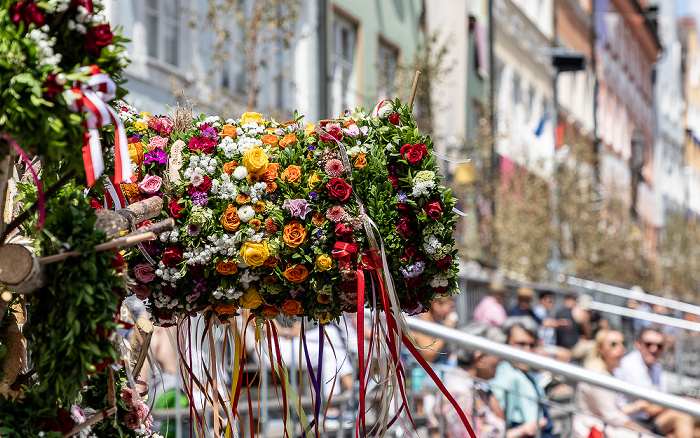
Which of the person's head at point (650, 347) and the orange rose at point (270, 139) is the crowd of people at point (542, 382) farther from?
the orange rose at point (270, 139)

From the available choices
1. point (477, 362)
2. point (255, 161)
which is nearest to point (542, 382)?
point (477, 362)

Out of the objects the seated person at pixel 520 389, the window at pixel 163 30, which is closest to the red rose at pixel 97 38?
the seated person at pixel 520 389

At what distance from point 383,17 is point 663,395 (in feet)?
36.6

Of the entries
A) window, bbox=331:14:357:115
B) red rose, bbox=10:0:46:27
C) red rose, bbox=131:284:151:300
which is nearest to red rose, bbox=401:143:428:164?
red rose, bbox=131:284:151:300

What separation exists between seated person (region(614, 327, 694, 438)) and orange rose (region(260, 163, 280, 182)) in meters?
3.57

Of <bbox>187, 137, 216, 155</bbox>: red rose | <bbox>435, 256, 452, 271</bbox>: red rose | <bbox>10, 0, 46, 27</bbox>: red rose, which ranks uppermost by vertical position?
<bbox>10, 0, 46, 27</bbox>: red rose

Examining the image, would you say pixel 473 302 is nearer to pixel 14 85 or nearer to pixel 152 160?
pixel 152 160

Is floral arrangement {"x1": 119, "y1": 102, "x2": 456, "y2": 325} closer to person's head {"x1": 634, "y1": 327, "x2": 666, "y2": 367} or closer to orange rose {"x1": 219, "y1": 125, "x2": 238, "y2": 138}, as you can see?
orange rose {"x1": 219, "y1": 125, "x2": 238, "y2": 138}

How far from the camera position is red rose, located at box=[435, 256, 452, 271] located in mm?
2432

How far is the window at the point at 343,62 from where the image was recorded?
1307 centimetres

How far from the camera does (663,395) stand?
414cm

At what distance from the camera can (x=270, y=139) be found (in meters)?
2.60

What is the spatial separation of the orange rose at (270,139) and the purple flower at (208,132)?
136 millimetres

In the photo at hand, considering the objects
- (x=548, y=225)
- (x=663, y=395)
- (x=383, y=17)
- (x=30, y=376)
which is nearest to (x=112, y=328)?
(x=30, y=376)
